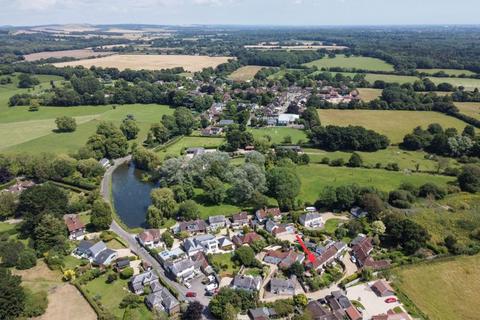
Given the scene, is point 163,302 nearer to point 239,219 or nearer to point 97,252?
point 97,252

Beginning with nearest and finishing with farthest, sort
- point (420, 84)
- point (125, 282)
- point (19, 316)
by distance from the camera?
point (19, 316) < point (125, 282) < point (420, 84)

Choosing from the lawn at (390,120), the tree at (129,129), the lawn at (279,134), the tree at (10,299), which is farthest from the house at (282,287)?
the tree at (129,129)

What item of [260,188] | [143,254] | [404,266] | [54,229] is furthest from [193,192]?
[404,266]

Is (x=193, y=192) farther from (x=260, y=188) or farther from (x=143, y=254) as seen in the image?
(x=143, y=254)

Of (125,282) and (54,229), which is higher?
(54,229)

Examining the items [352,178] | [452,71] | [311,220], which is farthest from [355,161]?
[452,71]

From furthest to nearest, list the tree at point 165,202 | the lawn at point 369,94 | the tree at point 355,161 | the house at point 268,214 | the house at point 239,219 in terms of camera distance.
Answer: the lawn at point 369,94, the tree at point 355,161, the tree at point 165,202, the house at point 268,214, the house at point 239,219

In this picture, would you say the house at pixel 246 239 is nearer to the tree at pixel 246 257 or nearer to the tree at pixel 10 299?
the tree at pixel 246 257
